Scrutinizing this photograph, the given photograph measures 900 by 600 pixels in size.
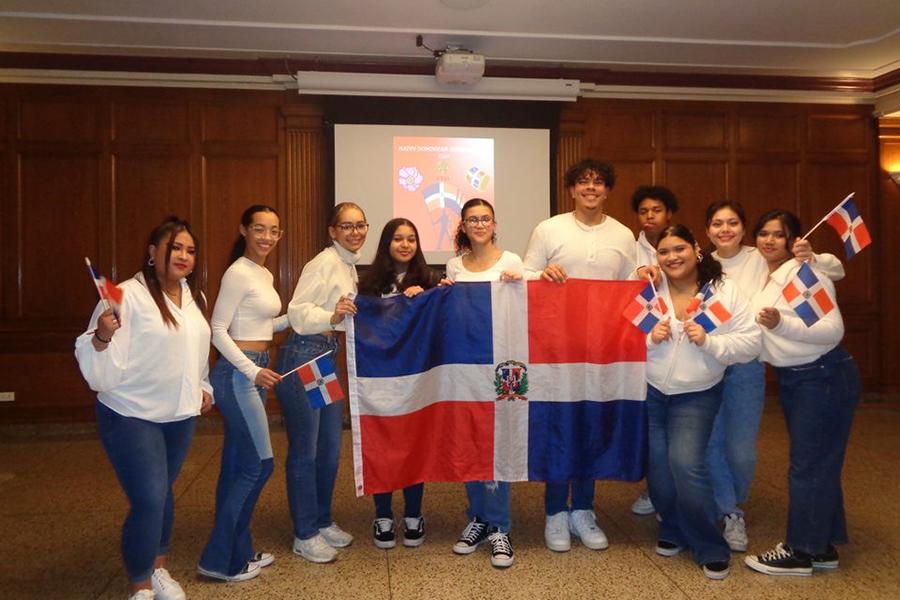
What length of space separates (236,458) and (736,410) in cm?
211

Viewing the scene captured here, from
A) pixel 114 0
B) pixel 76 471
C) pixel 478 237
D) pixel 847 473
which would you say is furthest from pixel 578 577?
pixel 114 0

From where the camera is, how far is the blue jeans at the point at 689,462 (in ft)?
8.03

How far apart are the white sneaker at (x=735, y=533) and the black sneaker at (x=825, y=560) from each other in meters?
0.27

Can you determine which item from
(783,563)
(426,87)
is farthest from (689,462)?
(426,87)

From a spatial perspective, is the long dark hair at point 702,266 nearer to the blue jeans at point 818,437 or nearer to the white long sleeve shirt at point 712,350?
the white long sleeve shirt at point 712,350

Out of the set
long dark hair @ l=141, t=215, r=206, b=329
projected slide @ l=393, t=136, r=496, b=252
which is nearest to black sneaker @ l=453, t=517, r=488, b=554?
long dark hair @ l=141, t=215, r=206, b=329

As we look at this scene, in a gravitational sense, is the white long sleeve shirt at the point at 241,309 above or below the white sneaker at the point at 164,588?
above

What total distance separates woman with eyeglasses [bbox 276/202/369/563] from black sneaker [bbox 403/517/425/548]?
255 millimetres

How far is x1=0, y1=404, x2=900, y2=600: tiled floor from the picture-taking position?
2408mm

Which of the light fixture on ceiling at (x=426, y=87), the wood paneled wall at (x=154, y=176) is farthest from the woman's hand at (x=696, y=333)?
the light fixture on ceiling at (x=426, y=87)

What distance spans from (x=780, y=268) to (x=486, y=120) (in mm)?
3635

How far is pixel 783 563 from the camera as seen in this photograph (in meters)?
2.49

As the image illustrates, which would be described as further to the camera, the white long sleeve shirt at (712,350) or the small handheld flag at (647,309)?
the small handheld flag at (647,309)

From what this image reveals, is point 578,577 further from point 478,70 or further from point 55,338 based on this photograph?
point 55,338
